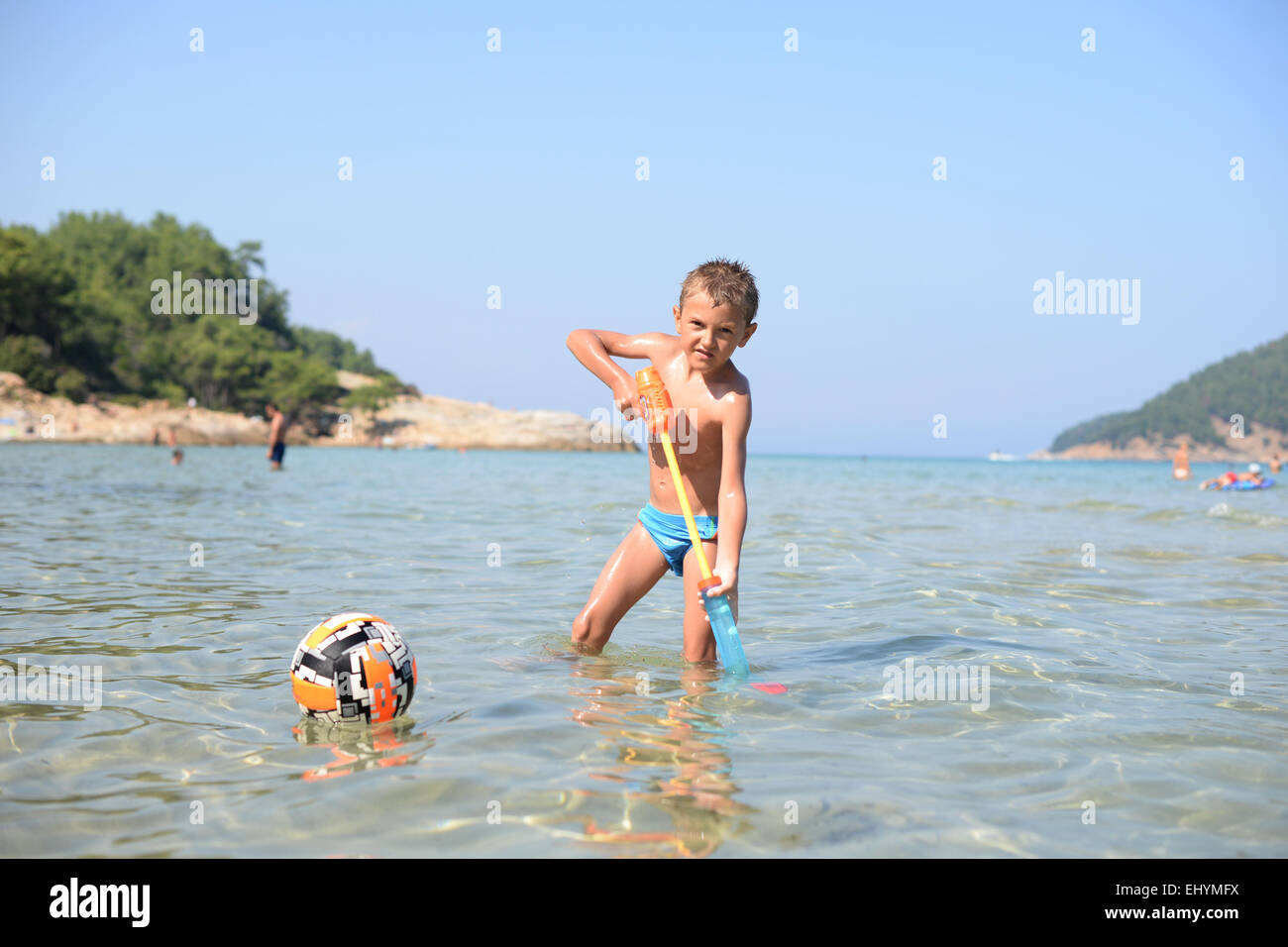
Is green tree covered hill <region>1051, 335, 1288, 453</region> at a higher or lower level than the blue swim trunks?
higher

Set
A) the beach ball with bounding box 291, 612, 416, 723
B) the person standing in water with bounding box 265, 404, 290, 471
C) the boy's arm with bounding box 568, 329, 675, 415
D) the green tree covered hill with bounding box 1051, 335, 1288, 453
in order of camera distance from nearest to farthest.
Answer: the beach ball with bounding box 291, 612, 416, 723 < the boy's arm with bounding box 568, 329, 675, 415 < the person standing in water with bounding box 265, 404, 290, 471 < the green tree covered hill with bounding box 1051, 335, 1288, 453

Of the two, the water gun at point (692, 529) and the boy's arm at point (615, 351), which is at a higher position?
the boy's arm at point (615, 351)

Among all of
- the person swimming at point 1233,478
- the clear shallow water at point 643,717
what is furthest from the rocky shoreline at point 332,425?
the clear shallow water at point 643,717

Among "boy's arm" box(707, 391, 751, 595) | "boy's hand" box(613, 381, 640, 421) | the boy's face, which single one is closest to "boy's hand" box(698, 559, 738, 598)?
"boy's arm" box(707, 391, 751, 595)

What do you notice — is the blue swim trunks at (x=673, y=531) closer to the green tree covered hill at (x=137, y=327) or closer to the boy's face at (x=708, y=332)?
the boy's face at (x=708, y=332)

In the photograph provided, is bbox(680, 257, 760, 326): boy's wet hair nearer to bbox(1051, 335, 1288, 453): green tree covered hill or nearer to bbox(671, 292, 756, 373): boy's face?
bbox(671, 292, 756, 373): boy's face

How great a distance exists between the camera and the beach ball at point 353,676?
414 centimetres

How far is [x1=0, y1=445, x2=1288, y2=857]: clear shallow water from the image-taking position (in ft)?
10.4

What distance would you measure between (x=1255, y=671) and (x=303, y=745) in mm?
5390

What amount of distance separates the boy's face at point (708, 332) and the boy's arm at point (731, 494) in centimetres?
27

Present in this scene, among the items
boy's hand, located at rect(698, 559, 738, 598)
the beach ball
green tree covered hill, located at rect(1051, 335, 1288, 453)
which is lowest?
A: the beach ball

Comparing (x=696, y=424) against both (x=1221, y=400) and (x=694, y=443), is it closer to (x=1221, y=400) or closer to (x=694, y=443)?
(x=694, y=443)
